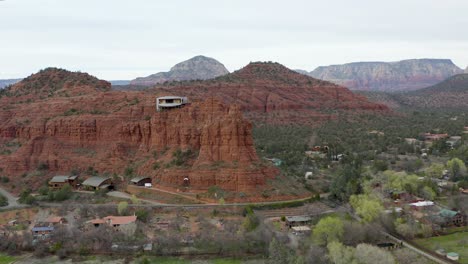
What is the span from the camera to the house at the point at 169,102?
2675 inches

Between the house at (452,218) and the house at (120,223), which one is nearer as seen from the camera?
the house at (120,223)

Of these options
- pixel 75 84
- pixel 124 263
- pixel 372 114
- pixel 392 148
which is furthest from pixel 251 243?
pixel 372 114

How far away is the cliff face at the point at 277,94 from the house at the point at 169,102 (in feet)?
125

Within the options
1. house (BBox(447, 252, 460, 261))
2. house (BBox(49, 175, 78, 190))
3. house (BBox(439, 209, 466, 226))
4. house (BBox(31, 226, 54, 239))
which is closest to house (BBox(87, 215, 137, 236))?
house (BBox(31, 226, 54, 239))

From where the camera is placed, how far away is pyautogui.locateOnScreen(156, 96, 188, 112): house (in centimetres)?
6794

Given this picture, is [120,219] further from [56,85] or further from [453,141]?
[453,141]

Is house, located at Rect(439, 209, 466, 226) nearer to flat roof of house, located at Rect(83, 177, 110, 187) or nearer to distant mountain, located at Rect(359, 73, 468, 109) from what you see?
flat roof of house, located at Rect(83, 177, 110, 187)

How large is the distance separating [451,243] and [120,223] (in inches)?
1275

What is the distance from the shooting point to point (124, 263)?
43.2m

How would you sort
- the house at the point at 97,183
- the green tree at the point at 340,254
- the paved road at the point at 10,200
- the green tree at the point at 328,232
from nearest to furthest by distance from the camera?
the green tree at the point at 340,254 → the green tree at the point at 328,232 → the paved road at the point at 10,200 → the house at the point at 97,183

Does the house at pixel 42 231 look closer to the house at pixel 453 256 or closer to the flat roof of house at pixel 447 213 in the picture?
the house at pixel 453 256

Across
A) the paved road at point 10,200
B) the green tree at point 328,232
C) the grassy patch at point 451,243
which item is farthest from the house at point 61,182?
the grassy patch at point 451,243

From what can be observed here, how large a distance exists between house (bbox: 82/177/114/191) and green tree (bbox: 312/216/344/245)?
29.4 metres

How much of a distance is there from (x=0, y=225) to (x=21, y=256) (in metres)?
9.04
